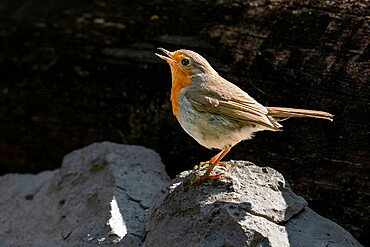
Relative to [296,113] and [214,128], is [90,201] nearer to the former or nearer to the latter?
[214,128]

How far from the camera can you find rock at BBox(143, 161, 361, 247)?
3.76 meters

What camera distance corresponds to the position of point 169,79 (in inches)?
229

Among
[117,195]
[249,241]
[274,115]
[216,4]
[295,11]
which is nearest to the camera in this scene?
[249,241]

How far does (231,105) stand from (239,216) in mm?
955

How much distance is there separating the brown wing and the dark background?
758 millimetres

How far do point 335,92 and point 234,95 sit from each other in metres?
0.91

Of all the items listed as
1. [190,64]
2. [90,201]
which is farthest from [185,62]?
[90,201]

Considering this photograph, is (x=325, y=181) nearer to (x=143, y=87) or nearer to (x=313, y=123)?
(x=313, y=123)

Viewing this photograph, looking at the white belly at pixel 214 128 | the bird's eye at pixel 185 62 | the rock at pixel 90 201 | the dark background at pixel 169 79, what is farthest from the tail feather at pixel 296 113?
the rock at pixel 90 201

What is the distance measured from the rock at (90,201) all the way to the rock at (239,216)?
1.08ft

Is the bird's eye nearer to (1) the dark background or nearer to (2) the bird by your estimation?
(2) the bird

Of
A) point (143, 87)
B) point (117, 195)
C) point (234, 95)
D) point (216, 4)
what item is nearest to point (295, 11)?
point (216, 4)

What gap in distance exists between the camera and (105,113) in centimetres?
621

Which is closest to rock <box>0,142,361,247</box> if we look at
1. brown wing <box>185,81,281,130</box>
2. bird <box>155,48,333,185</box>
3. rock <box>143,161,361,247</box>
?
rock <box>143,161,361,247</box>
